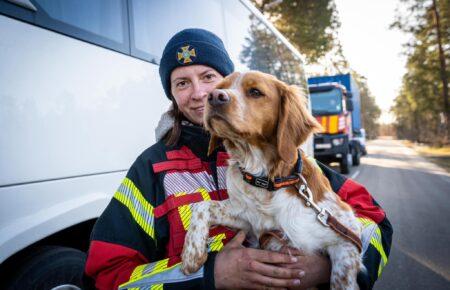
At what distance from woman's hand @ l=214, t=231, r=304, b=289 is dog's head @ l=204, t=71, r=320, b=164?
0.53 meters

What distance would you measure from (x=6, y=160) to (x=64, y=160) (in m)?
0.34

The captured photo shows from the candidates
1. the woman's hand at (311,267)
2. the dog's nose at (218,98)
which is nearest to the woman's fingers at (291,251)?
the woman's hand at (311,267)

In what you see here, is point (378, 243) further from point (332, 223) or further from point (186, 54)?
point (186, 54)

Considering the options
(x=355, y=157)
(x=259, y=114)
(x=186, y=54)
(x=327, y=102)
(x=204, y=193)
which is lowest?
(x=355, y=157)

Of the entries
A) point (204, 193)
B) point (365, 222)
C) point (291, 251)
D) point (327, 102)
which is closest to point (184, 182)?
point (204, 193)

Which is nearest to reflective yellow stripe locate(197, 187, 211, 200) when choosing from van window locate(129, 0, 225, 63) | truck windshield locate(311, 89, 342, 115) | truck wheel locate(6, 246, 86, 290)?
truck wheel locate(6, 246, 86, 290)

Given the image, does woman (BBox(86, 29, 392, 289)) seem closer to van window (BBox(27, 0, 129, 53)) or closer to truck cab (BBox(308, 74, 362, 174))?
van window (BBox(27, 0, 129, 53))

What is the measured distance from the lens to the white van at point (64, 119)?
1.72 metres

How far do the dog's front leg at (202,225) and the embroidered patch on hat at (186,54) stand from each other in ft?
2.91

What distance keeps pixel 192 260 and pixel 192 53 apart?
1239 millimetres

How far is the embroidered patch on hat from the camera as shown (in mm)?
2105

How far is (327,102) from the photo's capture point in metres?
12.6

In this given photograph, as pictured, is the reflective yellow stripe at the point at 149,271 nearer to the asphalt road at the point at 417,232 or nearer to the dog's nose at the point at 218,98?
the dog's nose at the point at 218,98

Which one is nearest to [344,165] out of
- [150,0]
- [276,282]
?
[150,0]
